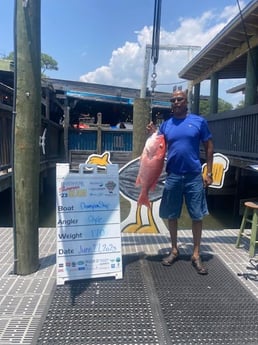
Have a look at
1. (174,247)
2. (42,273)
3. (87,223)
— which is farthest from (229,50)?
(42,273)

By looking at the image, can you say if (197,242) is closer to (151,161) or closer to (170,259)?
(170,259)

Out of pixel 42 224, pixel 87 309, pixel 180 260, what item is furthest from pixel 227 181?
pixel 87 309

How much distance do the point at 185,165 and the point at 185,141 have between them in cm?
26

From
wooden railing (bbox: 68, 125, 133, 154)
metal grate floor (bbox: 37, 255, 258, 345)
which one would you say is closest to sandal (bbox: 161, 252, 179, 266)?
metal grate floor (bbox: 37, 255, 258, 345)

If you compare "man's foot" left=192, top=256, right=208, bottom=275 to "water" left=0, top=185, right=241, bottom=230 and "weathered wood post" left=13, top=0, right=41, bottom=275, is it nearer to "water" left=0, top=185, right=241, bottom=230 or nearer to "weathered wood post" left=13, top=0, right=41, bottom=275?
"weathered wood post" left=13, top=0, right=41, bottom=275

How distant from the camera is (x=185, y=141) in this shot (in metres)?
3.81

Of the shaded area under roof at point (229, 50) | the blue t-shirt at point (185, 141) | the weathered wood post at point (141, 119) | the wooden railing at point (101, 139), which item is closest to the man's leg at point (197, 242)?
the blue t-shirt at point (185, 141)

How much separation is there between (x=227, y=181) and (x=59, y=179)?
26.3ft

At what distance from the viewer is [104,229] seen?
12.2 ft

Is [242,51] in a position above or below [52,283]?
above

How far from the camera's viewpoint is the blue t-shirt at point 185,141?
150 inches

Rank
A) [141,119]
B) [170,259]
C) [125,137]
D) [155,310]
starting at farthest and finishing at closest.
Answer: [125,137], [141,119], [170,259], [155,310]

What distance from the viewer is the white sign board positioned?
3.57 metres

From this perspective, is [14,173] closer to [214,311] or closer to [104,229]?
[104,229]
